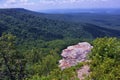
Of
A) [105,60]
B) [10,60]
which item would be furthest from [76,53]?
[105,60]

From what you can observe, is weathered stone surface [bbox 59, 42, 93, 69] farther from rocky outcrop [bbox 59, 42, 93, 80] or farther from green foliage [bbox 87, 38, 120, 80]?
green foliage [bbox 87, 38, 120, 80]

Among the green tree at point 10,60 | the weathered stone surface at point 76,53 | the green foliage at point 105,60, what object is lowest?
the green tree at point 10,60

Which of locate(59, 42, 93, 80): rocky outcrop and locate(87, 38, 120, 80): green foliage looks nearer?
locate(87, 38, 120, 80): green foliage

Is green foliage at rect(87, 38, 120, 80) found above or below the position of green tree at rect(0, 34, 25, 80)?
above

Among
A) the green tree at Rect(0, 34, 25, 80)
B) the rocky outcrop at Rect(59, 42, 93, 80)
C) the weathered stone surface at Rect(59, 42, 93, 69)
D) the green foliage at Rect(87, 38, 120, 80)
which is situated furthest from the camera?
the green tree at Rect(0, 34, 25, 80)

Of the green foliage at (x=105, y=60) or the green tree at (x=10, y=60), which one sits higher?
the green foliage at (x=105, y=60)

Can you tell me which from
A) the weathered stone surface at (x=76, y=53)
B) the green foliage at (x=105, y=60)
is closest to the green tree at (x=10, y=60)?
the weathered stone surface at (x=76, y=53)

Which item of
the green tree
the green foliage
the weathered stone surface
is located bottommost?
the green tree

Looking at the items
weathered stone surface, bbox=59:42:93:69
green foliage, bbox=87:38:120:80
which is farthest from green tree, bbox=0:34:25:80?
green foliage, bbox=87:38:120:80

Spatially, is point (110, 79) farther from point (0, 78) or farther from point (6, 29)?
point (6, 29)

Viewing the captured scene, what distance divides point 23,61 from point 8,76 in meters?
4.23

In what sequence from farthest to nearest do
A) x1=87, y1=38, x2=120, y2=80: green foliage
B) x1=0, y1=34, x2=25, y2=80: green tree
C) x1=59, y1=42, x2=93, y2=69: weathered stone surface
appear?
x1=0, y1=34, x2=25, y2=80: green tree
x1=59, y1=42, x2=93, y2=69: weathered stone surface
x1=87, y1=38, x2=120, y2=80: green foliage

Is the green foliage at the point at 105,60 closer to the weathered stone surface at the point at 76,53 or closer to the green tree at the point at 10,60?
the weathered stone surface at the point at 76,53

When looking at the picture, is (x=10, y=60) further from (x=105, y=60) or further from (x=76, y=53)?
(x=105, y=60)
